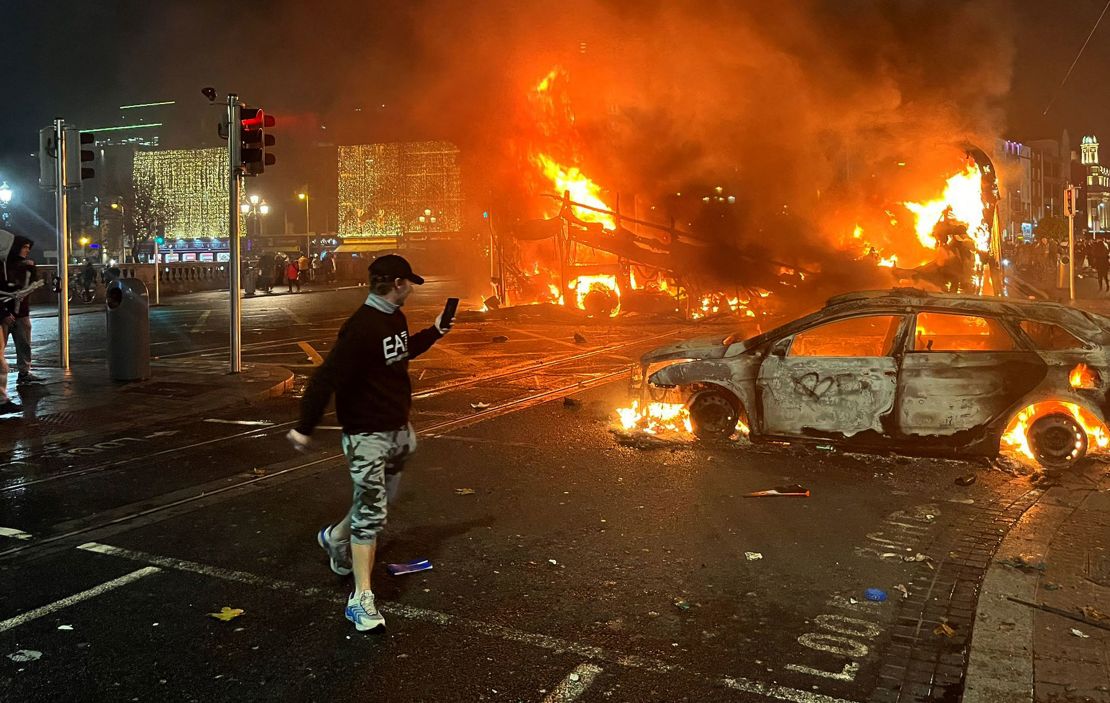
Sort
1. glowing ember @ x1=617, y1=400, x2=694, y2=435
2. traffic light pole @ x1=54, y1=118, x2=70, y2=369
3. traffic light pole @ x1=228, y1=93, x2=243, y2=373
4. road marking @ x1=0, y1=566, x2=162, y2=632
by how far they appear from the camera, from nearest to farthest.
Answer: road marking @ x1=0, y1=566, x2=162, y2=632, glowing ember @ x1=617, y1=400, x2=694, y2=435, traffic light pole @ x1=228, y1=93, x2=243, y2=373, traffic light pole @ x1=54, y1=118, x2=70, y2=369

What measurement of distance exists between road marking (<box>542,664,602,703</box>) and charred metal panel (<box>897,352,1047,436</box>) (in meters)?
4.43

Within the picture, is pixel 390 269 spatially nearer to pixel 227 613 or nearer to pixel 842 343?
pixel 227 613

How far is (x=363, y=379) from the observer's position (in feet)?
13.4

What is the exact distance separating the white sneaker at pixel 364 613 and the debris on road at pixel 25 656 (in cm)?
124

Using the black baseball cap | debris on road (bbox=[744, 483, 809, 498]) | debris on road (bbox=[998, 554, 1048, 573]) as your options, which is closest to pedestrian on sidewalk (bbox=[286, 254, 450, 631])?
the black baseball cap

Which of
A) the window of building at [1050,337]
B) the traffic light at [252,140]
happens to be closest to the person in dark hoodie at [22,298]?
the traffic light at [252,140]

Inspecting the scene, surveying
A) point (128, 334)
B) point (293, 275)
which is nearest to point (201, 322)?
point (128, 334)

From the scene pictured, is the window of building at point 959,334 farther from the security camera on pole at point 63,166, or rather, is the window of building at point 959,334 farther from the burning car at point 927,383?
the security camera on pole at point 63,166

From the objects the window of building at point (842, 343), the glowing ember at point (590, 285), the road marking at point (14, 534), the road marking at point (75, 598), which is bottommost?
the road marking at point (75, 598)

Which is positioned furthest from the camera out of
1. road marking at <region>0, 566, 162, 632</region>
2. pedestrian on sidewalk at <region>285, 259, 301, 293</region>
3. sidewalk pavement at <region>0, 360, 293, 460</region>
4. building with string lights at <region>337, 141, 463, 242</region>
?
building with string lights at <region>337, 141, 463, 242</region>

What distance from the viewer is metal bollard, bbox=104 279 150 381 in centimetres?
1119

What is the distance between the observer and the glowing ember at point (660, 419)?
8.22 meters

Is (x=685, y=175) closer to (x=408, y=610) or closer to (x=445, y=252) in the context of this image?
(x=408, y=610)

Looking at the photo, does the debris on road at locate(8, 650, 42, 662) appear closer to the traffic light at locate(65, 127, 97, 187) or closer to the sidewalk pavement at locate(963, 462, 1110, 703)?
the sidewalk pavement at locate(963, 462, 1110, 703)
